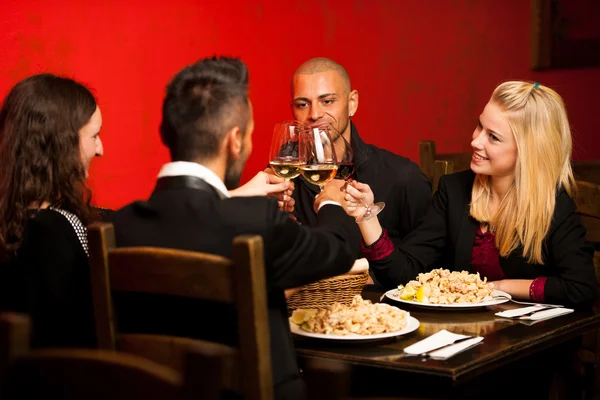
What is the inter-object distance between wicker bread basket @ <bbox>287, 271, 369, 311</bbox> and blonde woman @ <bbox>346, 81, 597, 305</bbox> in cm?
53

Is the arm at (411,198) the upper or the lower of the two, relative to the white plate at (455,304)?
upper

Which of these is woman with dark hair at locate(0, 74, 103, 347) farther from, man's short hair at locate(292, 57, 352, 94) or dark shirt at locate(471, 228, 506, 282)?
man's short hair at locate(292, 57, 352, 94)

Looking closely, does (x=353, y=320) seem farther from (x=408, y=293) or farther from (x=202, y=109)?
(x=202, y=109)

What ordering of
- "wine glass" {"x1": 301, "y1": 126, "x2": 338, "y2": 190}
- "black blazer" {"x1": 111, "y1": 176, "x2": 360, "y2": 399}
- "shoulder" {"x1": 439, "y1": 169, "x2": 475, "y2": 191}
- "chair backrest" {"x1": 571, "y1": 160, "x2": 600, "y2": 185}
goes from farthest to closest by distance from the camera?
"chair backrest" {"x1": 571, "y1": 160, "x2": 600, "y2": 185}, "shoulder" {"x1": 439, "y1": 169, "x2": 475, "y2": 191}, "wine glass" {"x1": 301, "y1": 126, "x2": 338, "y2": 190}, "black blazer" {"x1": 111, "y1": 176, "x2": 360, "y2": 399}

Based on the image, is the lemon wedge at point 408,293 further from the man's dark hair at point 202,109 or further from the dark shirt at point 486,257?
the man's dark hair at point 202,109

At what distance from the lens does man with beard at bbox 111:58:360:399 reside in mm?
1676

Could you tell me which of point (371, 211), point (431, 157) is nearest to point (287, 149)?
point (371, 211)

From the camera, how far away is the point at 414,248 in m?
2.84

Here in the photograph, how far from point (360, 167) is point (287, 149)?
1153 mm

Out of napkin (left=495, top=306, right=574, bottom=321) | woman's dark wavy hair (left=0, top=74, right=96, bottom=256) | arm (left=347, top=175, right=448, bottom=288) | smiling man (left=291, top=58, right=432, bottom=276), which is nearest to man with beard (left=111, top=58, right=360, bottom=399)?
woman's dark wavy hair (left=0, top=74, right=96, bottom=256)

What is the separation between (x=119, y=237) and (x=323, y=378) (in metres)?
0.71

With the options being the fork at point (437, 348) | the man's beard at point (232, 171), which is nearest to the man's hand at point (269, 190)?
the man's beard at point (232, 171)

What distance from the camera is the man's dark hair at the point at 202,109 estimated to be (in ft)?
5.88

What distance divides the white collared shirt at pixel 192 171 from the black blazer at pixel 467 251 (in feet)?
3.25
